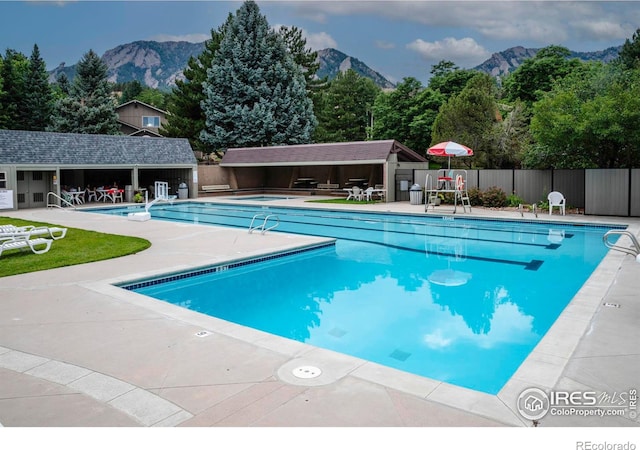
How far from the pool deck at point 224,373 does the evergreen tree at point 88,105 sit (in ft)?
119

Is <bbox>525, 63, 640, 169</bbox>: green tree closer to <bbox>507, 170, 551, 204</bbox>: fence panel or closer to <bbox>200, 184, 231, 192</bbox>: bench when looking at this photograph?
<bbox>507, 170, 551, 204</bbox>: fence panel

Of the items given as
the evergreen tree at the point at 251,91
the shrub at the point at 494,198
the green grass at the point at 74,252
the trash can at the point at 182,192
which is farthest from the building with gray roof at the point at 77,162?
the shrub at the point at 494,198

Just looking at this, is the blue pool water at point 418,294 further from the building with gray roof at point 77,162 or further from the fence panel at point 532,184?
the building with gray roof at point 77,162

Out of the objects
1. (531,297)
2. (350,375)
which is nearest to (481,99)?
(531,297)

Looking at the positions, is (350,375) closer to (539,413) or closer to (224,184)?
(539,413)

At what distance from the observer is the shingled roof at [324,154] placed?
2381cm

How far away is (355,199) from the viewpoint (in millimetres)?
24734

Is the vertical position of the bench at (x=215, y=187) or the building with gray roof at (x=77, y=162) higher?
the building with gray roof at (x=77, y=162)

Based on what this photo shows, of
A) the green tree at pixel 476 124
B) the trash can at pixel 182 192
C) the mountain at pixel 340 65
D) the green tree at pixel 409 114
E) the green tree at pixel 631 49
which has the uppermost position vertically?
the mountain at pixel 340 65

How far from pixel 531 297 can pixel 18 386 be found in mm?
7027

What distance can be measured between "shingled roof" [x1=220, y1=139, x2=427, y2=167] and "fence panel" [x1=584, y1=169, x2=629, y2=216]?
836 cm

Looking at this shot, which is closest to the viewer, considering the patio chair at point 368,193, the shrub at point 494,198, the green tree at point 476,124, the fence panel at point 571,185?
the fence panel at point 571,185

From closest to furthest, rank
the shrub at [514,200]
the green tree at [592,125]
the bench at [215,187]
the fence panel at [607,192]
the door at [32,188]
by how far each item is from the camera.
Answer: the green tree at [592,125]
the fence panel at [607,192]
the shrub at [514,200]
the door at [32,188]
the bench at [215,187]

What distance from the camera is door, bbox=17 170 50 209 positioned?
2219cm
